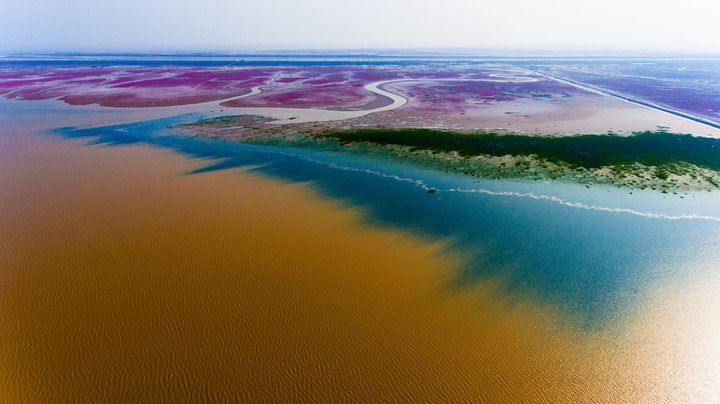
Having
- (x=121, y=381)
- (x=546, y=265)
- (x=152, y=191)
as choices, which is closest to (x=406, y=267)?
(x=546, y=265)

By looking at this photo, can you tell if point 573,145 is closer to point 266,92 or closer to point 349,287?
point 349,287

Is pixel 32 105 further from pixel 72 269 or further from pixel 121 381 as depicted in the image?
pixel 121 381

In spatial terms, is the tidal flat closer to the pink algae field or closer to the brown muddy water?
the brown muddy water

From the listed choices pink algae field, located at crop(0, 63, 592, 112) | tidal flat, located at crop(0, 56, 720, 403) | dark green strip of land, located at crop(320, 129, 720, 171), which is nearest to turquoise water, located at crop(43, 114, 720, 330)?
tidal flat, located at crop(0, 56, 720, 403)

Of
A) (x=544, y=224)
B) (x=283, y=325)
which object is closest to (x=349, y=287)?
(x=283, y=325)

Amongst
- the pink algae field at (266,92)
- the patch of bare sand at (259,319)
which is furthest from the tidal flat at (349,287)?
the pink algae field at (266,92)

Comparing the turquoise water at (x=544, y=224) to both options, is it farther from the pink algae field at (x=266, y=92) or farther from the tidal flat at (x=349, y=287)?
the pink algae field at (x=266, y=92)
